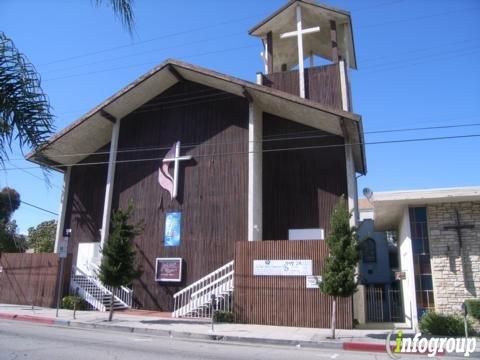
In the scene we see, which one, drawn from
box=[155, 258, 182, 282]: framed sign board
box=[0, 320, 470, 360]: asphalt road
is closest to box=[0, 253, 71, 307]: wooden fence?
box=[155, 258, 182, 282]: framed sign board

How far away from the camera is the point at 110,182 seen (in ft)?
81.9

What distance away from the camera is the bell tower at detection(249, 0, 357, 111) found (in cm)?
2188

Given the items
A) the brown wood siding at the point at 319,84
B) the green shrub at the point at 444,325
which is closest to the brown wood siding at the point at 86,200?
the brown wood siding at the point at 319,84

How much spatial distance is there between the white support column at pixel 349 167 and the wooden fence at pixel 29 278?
15.1 meters

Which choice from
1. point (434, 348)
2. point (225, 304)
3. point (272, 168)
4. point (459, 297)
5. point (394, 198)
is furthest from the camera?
point (272, 168)

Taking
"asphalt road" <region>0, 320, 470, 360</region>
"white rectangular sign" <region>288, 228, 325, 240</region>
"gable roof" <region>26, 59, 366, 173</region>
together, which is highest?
"gable roof" <region>26, 59, 366, 173</region>

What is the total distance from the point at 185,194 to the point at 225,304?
6.62 m

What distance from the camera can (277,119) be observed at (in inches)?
916

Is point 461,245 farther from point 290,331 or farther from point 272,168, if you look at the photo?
point 272,168

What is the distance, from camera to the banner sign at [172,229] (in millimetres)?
22770

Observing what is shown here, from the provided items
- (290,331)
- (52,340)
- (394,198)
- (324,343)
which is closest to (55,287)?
(52,340)

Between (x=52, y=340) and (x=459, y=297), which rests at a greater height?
(x=459, y=297)

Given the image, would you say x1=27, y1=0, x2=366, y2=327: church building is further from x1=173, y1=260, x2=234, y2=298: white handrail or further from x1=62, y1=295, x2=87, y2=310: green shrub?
x1=62, y1=295, x2=87, y2=310: green shrub

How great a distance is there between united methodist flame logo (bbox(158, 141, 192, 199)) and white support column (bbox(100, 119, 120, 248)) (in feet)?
10.3
